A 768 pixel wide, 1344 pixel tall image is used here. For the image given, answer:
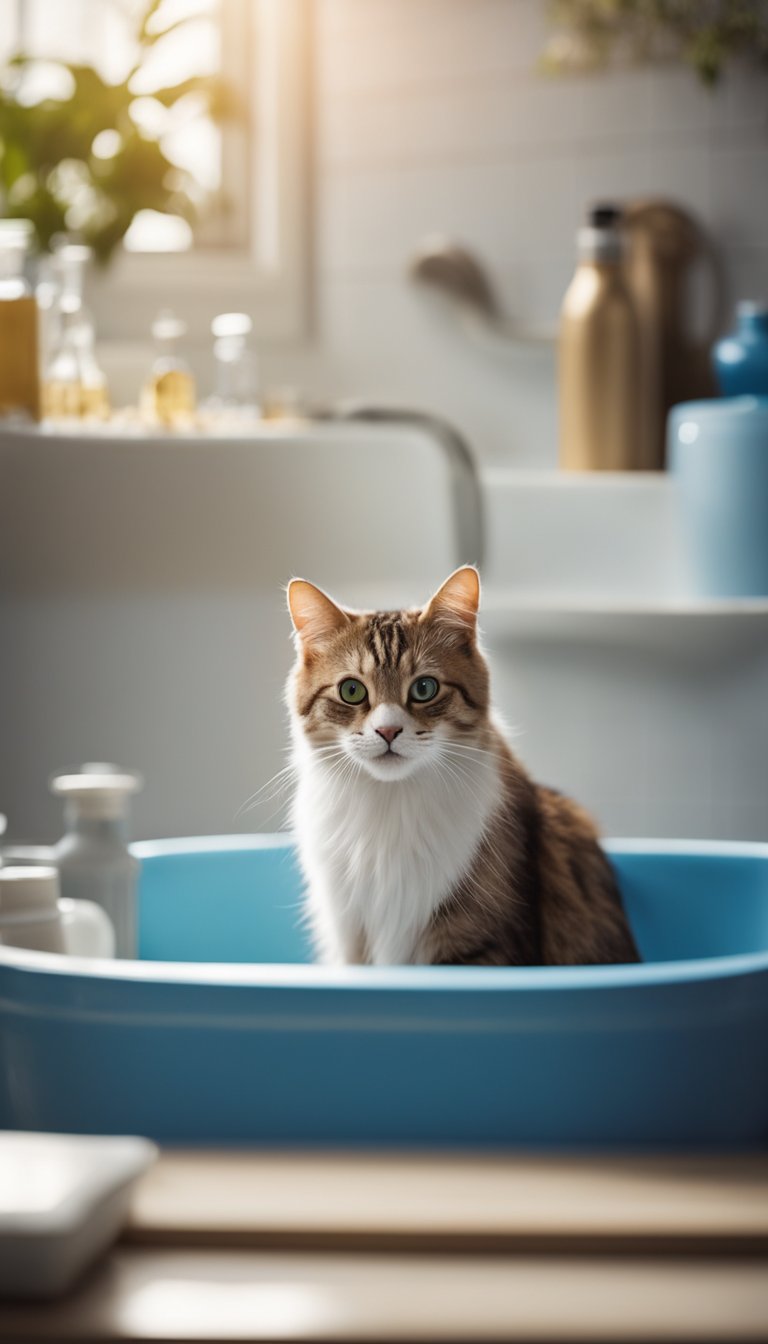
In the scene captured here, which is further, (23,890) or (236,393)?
(236,393)

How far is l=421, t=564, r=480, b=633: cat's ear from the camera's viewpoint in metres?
0.87

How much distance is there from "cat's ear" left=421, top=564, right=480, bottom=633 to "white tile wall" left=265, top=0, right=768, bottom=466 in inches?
70.1

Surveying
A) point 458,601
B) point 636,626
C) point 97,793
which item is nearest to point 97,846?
point 97,793

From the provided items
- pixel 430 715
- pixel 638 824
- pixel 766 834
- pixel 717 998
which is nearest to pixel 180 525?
pixel 638 824

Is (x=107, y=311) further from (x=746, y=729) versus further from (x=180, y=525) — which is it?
(x=746, y=729)

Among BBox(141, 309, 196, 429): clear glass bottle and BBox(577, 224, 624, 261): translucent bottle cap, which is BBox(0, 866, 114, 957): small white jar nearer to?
BBox(141, 309, 196, 429): clear glass bottle

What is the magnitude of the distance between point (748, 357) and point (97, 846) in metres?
1.47

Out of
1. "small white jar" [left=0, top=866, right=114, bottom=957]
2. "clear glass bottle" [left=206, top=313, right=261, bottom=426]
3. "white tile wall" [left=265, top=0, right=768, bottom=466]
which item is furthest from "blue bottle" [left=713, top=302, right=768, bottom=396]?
"small white jar" [left=0, top=866, right=114, bottom=957]

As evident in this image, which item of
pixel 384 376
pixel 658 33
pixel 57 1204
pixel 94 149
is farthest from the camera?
pixel 384 376

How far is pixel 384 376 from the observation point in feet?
9.07

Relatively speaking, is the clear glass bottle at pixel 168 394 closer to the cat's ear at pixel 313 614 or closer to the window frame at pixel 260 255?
the window frame at pixel 260 255

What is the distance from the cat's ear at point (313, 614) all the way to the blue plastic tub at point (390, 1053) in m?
0.28

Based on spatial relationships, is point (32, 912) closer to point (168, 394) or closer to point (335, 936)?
point (335, 936)

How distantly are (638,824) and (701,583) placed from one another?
0.35 meters
